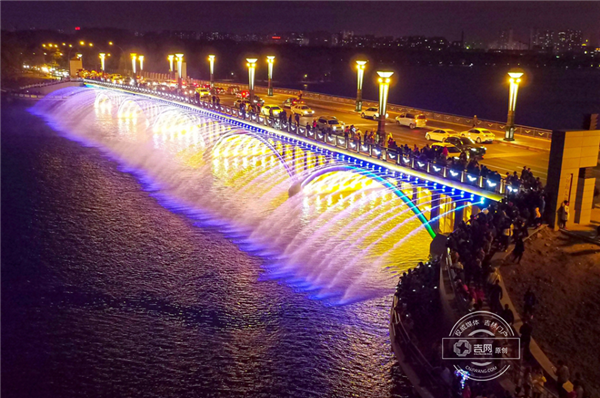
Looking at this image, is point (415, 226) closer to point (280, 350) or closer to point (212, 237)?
point (212, 237)

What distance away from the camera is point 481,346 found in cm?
1414

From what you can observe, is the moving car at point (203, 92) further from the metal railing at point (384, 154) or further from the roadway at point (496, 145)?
the metal railing at point (384, 154)

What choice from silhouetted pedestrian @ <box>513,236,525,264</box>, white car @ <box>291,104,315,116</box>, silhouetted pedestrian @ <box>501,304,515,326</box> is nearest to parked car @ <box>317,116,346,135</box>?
white car @ <box>291,104,315,116</box>

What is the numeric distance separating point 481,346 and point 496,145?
22.0 meters

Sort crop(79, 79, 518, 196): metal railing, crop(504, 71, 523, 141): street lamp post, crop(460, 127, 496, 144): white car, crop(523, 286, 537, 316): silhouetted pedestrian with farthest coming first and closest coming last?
crop(460, 127, 496, 144): white car → crop(504, 71, 523, 141): street lamp post → crop(79, 79, 518, 196): metal railing → crop(523, 286, 537, 316): silhouetted pedestrian

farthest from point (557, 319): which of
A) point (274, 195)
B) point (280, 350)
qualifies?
point (274, 195)

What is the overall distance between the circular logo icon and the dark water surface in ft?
11.2

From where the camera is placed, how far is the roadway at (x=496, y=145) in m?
27.8

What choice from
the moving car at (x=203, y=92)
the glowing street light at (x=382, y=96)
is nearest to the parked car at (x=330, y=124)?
the glowing street light at (x=382, y=96)

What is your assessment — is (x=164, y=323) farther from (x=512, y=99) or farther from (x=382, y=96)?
(x=512, y=99)

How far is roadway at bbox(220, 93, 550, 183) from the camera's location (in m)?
27.8

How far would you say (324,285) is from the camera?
26.0 metres

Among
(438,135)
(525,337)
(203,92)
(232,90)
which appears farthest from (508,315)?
(232,90)

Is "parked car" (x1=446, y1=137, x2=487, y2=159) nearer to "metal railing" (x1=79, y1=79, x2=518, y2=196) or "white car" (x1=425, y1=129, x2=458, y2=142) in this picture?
"white car" (x1=425, y1=129, x2=458, y2=142)
